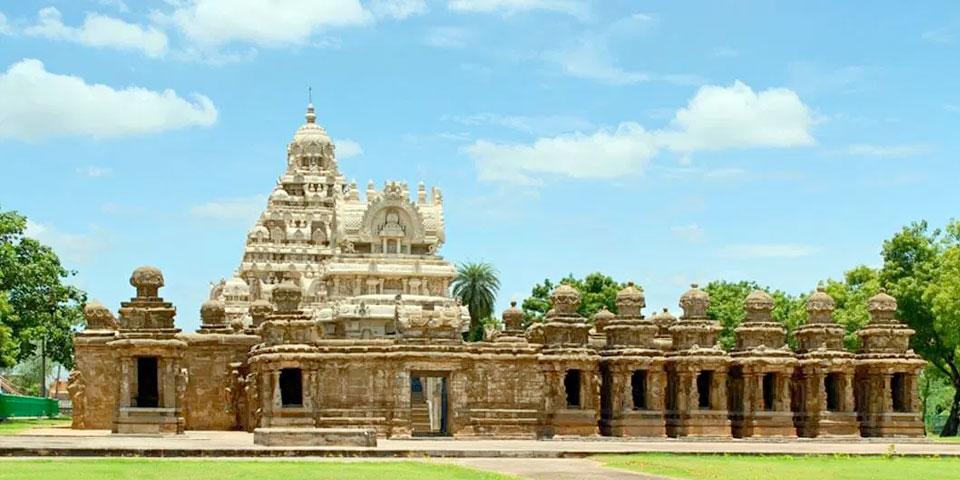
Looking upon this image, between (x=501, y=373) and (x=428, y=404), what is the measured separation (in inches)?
246

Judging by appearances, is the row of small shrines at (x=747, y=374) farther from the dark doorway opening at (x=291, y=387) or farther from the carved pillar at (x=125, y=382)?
the carved pillar at (x=125, y=382)

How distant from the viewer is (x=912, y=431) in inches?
2167

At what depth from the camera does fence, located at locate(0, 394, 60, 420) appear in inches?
2869

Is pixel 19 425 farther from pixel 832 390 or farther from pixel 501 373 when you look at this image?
pixel 832 390

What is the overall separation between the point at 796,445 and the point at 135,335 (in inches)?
864

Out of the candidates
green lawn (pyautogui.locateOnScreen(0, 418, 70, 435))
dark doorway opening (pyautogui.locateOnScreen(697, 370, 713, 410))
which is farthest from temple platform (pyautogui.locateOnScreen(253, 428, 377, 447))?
dark doorway opening (pyautogui.locateOnScreen(697, 370, 713, 410))

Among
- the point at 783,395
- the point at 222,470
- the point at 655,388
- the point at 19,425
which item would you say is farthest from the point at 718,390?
the point at 19,425

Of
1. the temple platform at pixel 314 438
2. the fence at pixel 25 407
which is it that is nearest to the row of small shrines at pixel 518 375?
the temple platform at pixel 314 438

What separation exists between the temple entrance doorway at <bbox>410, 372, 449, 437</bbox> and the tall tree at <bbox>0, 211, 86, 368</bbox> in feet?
65.5

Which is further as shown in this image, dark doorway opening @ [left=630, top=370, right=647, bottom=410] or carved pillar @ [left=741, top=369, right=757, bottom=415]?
carved pillar @ [left=741, top=369, right=757, bottom=415]

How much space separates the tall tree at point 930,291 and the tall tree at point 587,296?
697 inches

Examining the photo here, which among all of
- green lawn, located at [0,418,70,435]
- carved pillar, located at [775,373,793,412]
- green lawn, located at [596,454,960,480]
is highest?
carved pillar, located at [775,373,793,412]

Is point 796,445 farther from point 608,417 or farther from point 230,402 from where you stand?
point 230,402

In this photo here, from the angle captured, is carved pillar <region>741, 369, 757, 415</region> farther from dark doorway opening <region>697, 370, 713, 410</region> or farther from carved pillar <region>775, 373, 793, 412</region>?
dark doorway opening <region>697, 370, 713, 410</region>
